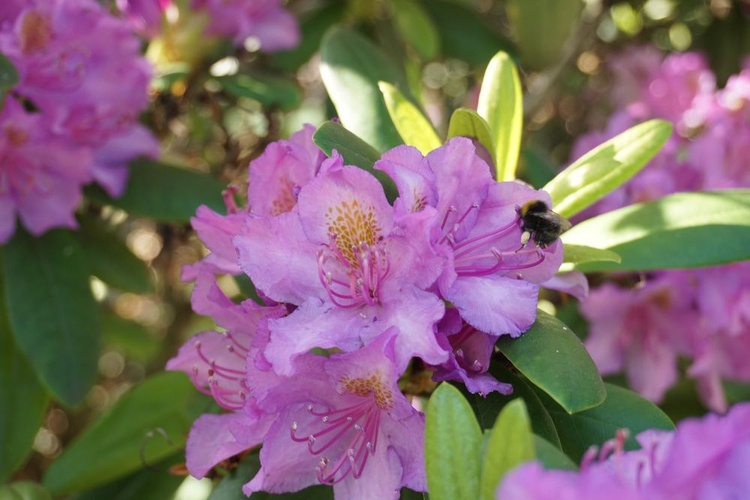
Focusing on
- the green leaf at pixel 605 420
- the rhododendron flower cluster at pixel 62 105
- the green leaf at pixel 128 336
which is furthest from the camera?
the green leaf at pixel 128 336

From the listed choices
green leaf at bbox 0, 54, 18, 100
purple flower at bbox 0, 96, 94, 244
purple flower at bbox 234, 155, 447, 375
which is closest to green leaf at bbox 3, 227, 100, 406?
purple flower at bbox 0, 96, 94, 244

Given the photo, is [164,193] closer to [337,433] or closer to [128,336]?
[337,433]

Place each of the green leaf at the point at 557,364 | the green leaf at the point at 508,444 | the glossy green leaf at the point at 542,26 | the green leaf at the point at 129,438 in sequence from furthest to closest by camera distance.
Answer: the glossy green leaf at the point at 542,26, the green leaf at the point at 129,438, the green leaf at the point at 557,364, the green leaf at the point at 508,444

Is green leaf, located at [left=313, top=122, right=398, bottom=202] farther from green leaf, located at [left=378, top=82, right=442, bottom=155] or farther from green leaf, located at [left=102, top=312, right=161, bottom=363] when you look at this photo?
green leaf, located at [left=102, top=312, right=161, bottom=363]

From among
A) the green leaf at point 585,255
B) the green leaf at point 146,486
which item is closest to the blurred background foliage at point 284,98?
the green leaf at point 146,486

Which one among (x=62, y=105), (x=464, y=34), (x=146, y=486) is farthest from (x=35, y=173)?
(x=464, y=34)

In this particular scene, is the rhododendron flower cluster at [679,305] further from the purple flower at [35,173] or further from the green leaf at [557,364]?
the purple flower at [35,173]

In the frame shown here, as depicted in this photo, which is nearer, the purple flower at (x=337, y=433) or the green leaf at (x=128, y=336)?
the purple flower at (x=337, y=433)

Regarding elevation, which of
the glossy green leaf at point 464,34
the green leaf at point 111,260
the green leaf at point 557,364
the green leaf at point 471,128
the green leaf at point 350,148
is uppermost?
the green leaf at point 471,128

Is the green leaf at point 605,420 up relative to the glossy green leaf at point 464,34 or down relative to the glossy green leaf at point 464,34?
up
